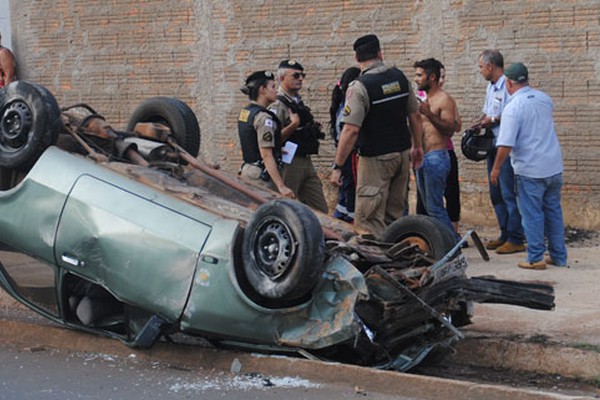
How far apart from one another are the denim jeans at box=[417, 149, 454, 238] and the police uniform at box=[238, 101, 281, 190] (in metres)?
1.70

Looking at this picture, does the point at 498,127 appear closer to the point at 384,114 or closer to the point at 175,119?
the point at 384,114

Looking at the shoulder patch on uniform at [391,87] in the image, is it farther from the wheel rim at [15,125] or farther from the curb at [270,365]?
the wheel rim at [15,125]

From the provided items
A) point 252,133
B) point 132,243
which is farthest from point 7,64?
point 132,243

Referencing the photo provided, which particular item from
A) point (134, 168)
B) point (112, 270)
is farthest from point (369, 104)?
point (112, 270)

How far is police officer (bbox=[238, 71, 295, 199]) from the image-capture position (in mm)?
8812

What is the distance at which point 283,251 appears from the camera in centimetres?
593

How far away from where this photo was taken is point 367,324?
618 centimetres

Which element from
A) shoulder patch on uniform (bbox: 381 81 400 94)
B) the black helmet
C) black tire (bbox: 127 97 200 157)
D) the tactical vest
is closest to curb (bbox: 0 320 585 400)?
black tire (bbox: 127 97 200 157)

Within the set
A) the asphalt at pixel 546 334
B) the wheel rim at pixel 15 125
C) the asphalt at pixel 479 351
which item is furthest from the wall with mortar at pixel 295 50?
the wheel rim at pixel 15 125

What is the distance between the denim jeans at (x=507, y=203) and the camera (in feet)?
33.5

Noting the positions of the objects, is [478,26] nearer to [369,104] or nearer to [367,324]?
[369,104]

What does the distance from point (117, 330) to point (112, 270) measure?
576 millimetres

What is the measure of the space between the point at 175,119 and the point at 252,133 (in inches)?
46.0

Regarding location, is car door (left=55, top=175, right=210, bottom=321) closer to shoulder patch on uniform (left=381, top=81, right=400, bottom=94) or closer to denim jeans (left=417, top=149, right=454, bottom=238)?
shoulder patch on uniform (left=381, top=81, right=400, bottom=94)
